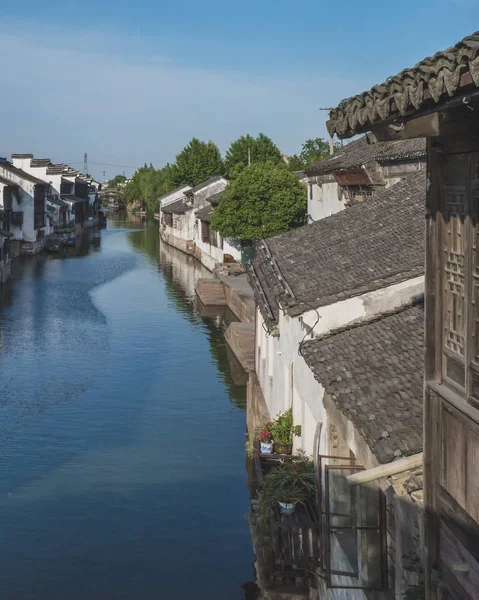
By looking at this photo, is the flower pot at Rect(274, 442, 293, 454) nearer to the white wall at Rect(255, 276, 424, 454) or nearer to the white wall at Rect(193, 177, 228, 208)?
the white wall at Rect(255, 276, 424, 454)

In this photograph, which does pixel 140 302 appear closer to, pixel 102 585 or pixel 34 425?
pixel 34 425

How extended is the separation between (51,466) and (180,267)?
151ft

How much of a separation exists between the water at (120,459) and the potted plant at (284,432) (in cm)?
224

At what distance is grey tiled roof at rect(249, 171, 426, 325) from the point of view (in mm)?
13742

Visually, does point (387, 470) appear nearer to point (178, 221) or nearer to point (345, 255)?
point (345, 255)

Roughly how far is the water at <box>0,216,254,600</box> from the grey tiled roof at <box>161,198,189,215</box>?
38.2 metres

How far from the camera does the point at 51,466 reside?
2069cm

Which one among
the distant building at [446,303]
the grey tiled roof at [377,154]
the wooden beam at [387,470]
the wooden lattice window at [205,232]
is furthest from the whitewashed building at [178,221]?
the distant building at [446,303]

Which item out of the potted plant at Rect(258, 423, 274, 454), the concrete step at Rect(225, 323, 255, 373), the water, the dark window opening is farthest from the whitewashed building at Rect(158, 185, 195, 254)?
the potted plant at Rect(258, 423, 274, 454)

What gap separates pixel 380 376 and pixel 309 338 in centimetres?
361

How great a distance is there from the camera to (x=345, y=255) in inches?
631

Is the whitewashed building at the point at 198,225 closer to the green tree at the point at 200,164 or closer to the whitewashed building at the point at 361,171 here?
the green tree at the point at 200,164

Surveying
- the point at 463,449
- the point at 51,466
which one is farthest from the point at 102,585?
the point at 463,449

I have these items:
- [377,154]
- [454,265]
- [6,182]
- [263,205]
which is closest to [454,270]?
[454,265]
